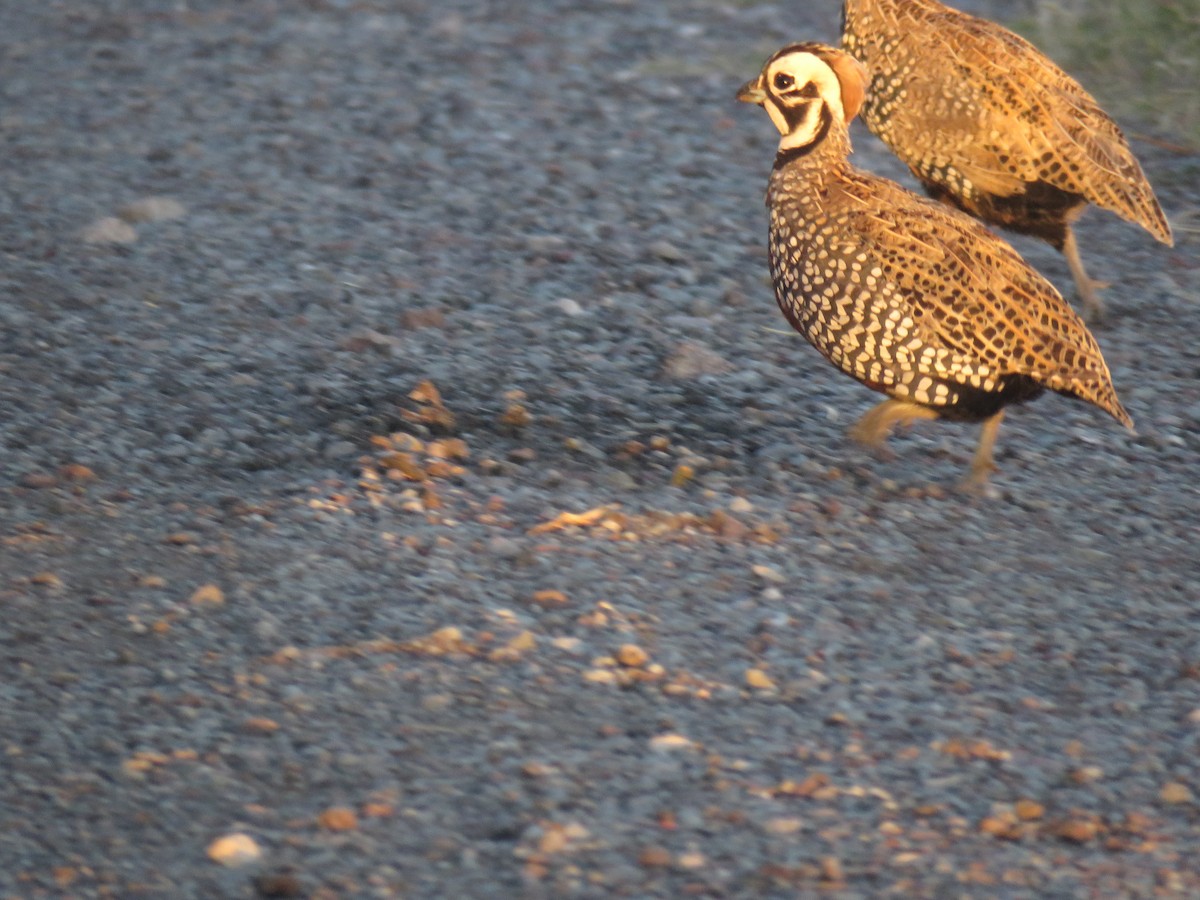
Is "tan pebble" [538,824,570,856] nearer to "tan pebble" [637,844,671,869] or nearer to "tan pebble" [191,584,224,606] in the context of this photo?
"tan pebble" [637,844,671,869]

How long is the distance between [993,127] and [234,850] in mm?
3701

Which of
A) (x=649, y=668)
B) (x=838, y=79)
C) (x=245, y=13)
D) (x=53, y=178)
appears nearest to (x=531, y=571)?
(x=649, y=668)

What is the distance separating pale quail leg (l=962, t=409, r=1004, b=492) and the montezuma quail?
45.6 inches

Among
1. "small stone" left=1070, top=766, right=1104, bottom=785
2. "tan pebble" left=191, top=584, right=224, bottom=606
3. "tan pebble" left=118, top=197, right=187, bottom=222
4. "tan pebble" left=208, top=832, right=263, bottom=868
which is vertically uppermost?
"small stone" left=1070, top=766, right=1104, bottom=785

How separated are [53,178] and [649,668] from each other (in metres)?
4.36

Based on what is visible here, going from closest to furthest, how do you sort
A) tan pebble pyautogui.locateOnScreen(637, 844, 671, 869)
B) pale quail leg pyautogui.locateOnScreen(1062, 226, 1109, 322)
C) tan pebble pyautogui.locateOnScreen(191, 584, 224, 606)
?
tan pebble pyautogui.locateOnScreen(637, 844, 671, 869), tan pebble pyautogui.locateOnScreen(191, 584, 224, 606), pale quail leg pyautogui.locateOnScreen(1062, 226, 1109, 322)

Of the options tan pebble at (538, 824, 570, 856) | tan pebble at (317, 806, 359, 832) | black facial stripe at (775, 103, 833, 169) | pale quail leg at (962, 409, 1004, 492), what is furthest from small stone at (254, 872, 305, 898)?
black facial stripe at (775, 103, 833, 169)

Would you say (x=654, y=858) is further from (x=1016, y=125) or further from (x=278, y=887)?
(x=1016, y=125)

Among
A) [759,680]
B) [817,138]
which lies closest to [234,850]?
[759,680]

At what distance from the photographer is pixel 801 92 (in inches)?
199

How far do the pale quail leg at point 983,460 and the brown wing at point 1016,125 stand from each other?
116cm

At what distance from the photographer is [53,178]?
23.6 ft

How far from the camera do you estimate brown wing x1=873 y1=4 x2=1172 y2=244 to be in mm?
5699

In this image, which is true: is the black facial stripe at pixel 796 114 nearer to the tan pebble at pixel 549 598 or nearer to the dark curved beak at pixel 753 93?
the dark curved beak at pixel 753 93
